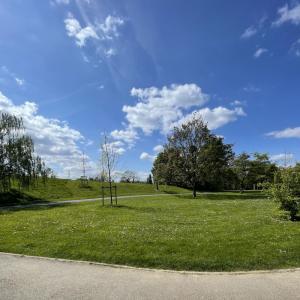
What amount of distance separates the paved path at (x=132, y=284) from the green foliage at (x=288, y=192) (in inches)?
335

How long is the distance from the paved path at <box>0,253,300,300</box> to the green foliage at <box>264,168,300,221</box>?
8.52m

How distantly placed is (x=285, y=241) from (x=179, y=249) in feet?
11.2

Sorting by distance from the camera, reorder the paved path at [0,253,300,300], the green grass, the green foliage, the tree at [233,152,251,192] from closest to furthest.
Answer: the paved path at [0,253,300,300] → the green foliage → the green grass → the tree at [233,152,251,192]

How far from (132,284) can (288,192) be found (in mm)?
11257

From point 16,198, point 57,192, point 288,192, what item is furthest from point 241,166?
point 288,192

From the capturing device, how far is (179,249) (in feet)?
32.9

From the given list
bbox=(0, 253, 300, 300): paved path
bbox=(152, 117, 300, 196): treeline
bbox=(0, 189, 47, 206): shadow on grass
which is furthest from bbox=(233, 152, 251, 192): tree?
A: bbox=(0, 253, 300, 300): paved path

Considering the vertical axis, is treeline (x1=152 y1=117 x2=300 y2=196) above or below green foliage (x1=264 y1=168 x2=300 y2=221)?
above

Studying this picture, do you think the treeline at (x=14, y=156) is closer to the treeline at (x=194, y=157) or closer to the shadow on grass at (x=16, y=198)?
the shadow on grass at (x=16, y=198)

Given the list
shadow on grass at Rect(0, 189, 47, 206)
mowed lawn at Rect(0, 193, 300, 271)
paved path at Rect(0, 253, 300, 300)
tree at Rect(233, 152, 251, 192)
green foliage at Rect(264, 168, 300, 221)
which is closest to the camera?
paved path at Rect(0, 253, 300, 300)

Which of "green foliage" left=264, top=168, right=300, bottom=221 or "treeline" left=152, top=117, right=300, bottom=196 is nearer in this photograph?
"green foliage" left=264, top=168, right=300, bottom=221

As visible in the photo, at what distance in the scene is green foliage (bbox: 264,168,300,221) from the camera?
16047 millimetres

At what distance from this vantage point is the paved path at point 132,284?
265 inches

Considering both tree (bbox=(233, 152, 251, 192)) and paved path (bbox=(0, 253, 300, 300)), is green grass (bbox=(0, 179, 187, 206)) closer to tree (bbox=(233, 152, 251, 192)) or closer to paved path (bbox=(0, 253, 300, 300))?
tree (bbox=(233, 152, 251, 192))
